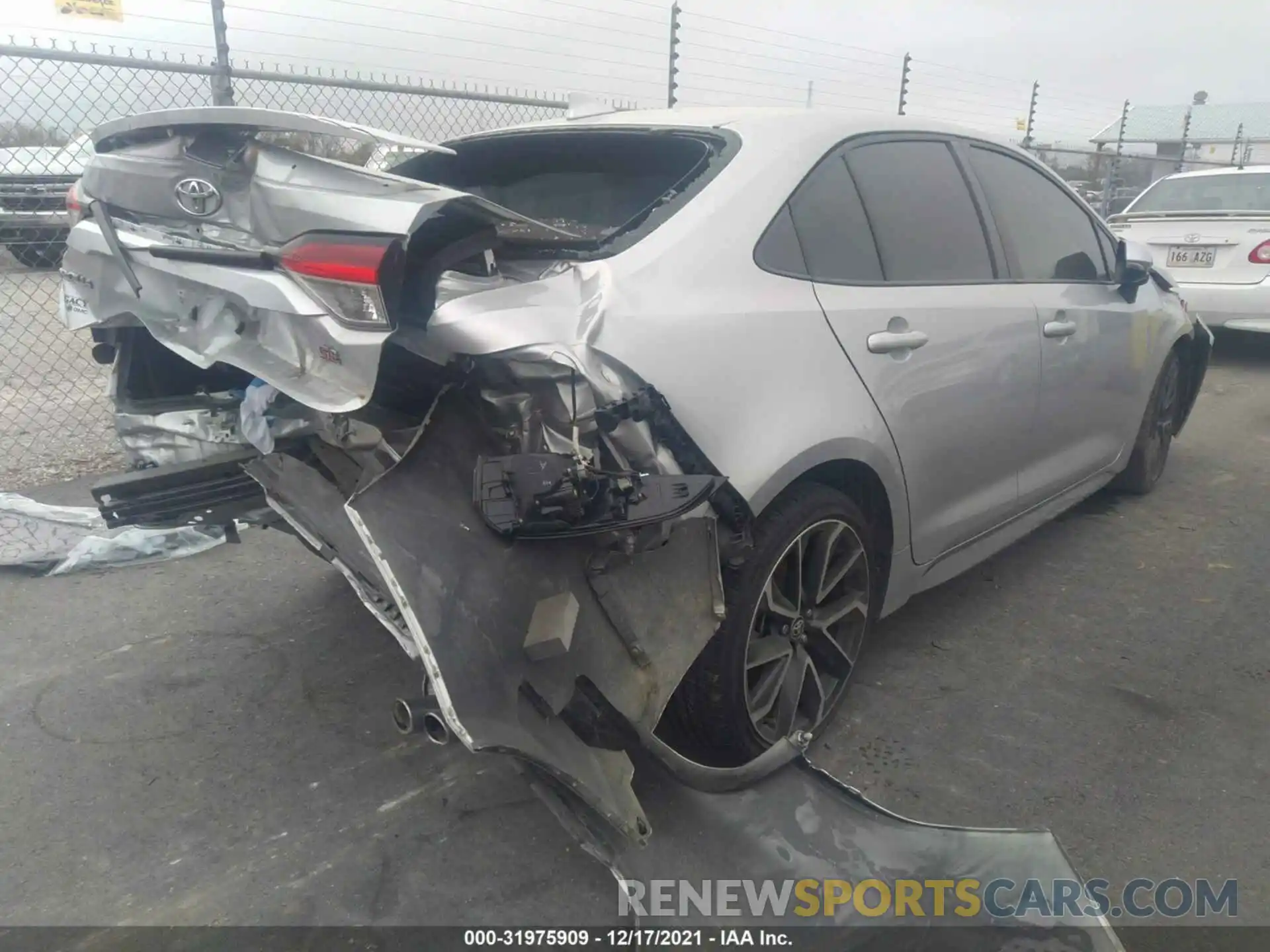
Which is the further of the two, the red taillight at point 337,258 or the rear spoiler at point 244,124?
the rear spoiler at point 244,124

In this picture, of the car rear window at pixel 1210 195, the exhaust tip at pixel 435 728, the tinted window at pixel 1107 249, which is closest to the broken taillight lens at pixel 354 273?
the exhaust tip at pixel 435 728

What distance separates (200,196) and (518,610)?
127cm

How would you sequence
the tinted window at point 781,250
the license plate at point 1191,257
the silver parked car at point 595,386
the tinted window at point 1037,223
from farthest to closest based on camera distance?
the license plate at point 1191,257 < the tinted window at point 1037,223 < the tinted window at point 781,250 < the silver parked car at point 595,386

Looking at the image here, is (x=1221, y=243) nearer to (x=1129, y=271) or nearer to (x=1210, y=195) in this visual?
(x=1210, y=195)

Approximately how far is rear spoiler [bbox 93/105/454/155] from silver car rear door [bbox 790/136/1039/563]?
3.77 feet

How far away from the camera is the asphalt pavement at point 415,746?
2359mm

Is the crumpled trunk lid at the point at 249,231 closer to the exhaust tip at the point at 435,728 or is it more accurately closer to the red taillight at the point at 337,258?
the red taillight at the point at 337,258

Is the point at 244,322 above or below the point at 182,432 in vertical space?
above

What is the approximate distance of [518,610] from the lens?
197cm

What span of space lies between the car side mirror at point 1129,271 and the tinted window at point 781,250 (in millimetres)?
2277

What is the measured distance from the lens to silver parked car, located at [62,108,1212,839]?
1.96 m

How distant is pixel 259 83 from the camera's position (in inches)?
212

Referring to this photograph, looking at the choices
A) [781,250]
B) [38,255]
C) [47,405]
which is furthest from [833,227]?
[47,405]

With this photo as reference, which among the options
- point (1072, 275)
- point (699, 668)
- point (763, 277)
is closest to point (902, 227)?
point (763, 277)
